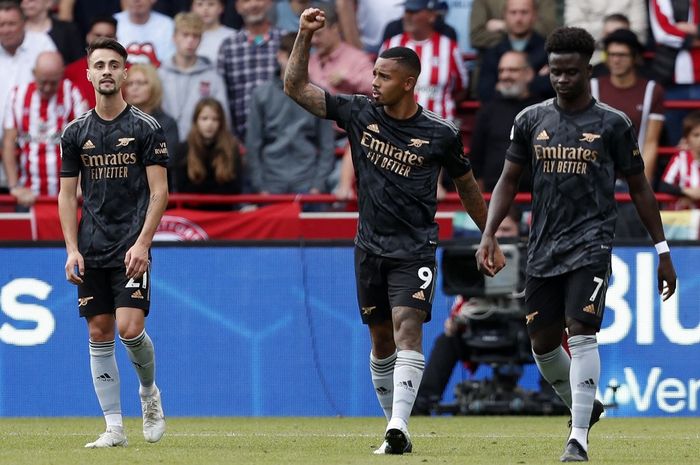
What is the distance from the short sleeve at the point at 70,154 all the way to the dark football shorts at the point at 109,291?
0.59m

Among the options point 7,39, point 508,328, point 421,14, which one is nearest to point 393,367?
point 508,328

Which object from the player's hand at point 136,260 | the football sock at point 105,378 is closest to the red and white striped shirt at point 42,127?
the football sock at point 105,378

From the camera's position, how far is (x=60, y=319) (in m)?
13.1

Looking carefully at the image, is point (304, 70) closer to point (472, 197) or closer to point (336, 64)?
point (472, 197)

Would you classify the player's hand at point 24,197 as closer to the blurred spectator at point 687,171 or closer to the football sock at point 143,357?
the football sock at point 143,357

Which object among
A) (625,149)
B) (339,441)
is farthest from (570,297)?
(339,441)

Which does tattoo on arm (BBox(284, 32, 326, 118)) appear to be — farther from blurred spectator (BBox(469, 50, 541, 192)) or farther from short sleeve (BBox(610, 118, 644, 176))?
blurred spectator (BBox(469, 50, 541, 192))

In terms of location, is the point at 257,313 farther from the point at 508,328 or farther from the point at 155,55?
the point at 155,55

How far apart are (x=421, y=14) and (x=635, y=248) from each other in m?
3.59

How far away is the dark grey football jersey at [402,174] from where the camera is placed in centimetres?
870

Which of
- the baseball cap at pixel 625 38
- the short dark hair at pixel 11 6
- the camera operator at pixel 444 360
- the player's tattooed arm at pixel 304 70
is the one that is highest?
the player's tattooed arm at pixel 304 70

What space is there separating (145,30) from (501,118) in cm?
394

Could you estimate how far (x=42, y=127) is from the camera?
14797 millimetres

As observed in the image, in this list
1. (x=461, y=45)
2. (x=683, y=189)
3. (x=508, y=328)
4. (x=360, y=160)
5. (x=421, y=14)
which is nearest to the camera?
(x=360, y=160)
